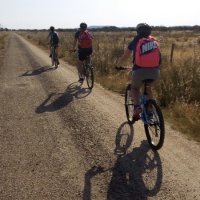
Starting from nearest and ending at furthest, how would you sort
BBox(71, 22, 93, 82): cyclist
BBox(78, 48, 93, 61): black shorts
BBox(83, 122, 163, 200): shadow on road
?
1. BBox(83, 122, 163, 200): shadow on road
2. BBox(71, 22, 93, 82): cyclist
3. BBox(78, 48, 93, 61): black shorts

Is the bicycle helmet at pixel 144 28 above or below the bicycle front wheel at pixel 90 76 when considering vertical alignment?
above

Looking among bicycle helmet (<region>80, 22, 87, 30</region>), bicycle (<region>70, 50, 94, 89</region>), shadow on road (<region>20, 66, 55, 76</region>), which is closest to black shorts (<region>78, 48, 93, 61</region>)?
bicycle (<region>70, 50, 94, 89</region>)

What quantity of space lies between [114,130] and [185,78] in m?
3.23

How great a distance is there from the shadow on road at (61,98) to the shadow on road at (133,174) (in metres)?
3.07

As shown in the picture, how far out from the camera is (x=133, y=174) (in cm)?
456

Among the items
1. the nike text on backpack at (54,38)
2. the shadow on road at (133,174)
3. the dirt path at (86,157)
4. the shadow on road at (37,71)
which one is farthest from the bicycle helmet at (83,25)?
the nike text on backpack at (54,38)

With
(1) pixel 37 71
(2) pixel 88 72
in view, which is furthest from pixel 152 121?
(1) pixel 37 71

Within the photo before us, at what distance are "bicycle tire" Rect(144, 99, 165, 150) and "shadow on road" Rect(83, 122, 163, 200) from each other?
0.14 metres

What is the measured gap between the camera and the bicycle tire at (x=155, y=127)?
5043mm

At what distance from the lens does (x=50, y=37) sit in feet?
56.9

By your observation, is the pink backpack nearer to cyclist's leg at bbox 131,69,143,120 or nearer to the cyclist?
cyclist's leg at bbox 131,69,143,120

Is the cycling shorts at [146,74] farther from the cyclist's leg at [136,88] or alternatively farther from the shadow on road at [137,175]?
the shadow on road at [137,175]

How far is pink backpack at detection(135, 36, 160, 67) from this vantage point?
5.09 m

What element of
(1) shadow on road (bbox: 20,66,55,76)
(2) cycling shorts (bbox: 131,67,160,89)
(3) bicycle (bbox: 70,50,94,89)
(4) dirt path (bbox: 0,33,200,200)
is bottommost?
(1) shadow on road (bbox: 20,66,55,76)
